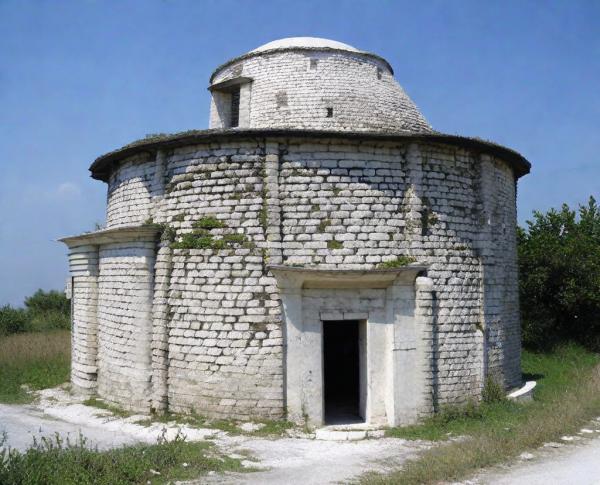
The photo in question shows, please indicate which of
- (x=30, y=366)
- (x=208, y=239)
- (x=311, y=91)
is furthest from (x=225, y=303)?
(x=30, y=366)

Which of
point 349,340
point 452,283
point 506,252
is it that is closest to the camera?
point 452,283

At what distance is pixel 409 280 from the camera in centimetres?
943

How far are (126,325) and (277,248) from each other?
3.62m

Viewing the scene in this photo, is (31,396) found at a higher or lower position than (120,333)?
lower

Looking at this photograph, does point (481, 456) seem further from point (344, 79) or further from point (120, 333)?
point (344, 79)

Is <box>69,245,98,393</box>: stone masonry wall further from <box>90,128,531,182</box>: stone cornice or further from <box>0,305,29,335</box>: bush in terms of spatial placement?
<box>0,305,29,335</box>: bush

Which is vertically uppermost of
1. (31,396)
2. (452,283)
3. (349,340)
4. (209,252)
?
(209,252)

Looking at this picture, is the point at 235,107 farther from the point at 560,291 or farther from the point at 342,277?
the point at 560,291

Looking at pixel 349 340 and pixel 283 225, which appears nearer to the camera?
pixel 283 225

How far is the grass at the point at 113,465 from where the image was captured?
589cm

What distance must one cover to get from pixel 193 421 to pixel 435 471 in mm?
4465

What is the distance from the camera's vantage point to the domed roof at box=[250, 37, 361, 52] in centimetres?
1240

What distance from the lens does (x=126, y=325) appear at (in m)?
10.4

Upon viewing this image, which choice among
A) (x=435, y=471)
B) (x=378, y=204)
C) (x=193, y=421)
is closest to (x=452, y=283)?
(x=378, y=204)
